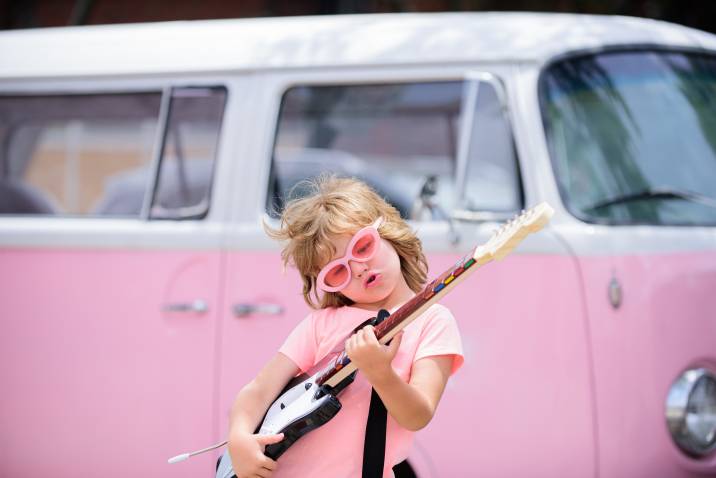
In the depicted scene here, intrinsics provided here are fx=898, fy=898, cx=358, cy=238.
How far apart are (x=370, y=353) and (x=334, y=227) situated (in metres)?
0.36

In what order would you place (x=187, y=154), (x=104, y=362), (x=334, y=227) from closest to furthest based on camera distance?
(x=334, y=227)
(x=104, y=362)
(x=187, y=154)

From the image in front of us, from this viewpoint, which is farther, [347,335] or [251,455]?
[347,335]

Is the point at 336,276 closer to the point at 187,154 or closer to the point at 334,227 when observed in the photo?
the point at 334,227

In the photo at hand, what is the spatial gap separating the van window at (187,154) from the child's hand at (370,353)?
188 cm

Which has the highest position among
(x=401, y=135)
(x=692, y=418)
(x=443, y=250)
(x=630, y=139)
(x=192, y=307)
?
(x=401, y=135)

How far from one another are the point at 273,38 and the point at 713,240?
1.86 meters

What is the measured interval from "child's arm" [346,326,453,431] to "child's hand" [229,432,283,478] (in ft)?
0.91

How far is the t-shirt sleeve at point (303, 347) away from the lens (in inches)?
81.6

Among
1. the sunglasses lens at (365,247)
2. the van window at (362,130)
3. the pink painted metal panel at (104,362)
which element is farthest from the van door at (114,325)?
the sunglasses lens at (365,247)

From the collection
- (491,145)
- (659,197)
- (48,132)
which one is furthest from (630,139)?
(48,132)

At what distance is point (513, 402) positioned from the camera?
10.2ft

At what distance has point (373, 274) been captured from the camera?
6.42 ft

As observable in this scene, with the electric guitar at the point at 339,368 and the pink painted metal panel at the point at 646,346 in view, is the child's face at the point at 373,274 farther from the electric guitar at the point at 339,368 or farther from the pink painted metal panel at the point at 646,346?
the pink painted metal panel at the point at 646,346


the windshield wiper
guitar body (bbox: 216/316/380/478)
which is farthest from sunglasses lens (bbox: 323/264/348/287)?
the windshield wiper
